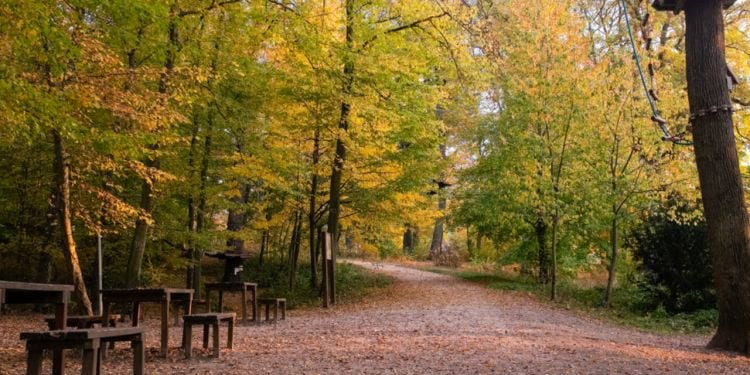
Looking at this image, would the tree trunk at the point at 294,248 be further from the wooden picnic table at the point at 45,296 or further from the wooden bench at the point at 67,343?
the wooden bench at the point at 67,343

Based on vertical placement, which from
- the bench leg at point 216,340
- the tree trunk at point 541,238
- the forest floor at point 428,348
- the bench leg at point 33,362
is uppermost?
the tree trunk at point 541,238

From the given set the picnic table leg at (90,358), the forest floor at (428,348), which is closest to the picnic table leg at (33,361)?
the picnic table leg at (90,358)

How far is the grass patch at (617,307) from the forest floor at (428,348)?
1.28 m

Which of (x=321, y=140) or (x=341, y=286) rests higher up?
(x=321, y=140)

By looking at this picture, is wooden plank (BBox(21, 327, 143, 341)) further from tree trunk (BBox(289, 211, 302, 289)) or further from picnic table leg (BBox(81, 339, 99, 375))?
tree trunk (BBox(289, 211, 302, 289))

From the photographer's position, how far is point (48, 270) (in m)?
11.9

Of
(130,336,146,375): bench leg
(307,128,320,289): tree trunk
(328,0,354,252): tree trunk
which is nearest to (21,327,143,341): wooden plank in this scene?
(130,336,146,375): bench leg

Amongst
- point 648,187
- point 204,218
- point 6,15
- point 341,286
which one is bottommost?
point 341,286

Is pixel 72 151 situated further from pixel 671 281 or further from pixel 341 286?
pixel 671 281

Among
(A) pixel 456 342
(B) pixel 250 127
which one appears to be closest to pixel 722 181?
(A) pixel 456 342

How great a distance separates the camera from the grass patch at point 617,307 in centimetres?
1154

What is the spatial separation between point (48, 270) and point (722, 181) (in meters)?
12.3

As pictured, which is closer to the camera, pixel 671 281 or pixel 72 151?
pixel 72 151

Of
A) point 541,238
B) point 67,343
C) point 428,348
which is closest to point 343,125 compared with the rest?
point 428,348
